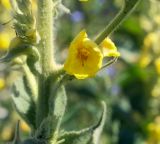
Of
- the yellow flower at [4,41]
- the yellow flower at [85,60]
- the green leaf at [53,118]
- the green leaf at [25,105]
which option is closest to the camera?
the yellow flower at [85,60]

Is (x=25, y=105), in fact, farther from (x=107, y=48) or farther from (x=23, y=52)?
(x=107, y=48)

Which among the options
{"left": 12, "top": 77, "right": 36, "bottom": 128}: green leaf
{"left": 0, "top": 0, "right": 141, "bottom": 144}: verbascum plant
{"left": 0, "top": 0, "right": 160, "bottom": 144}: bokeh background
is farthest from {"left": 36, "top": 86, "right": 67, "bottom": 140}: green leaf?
{"left": 0, "top": 0, "right": 160, "bottom": 144}: bokeh background

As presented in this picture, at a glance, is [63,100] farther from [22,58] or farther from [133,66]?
[133,66]

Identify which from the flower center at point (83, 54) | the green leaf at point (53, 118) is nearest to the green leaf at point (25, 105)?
the green leaf at point (53, 118)

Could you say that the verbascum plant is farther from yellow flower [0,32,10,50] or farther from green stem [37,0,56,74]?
yellow flower [0,32,10,50]

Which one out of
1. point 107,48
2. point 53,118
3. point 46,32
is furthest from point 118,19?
point 53,118

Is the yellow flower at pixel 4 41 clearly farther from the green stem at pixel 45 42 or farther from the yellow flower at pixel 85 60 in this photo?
the yellow flower at pixel 85 60
